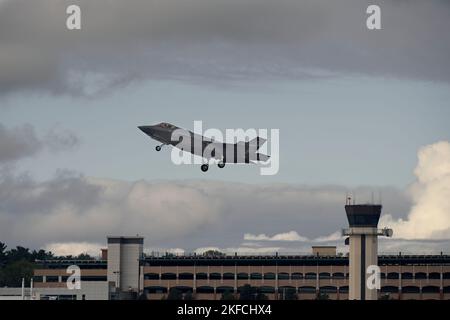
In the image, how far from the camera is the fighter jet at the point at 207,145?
600 ft

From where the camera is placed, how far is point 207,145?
192 metres

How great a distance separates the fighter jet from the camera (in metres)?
183

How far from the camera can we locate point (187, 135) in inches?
7859
